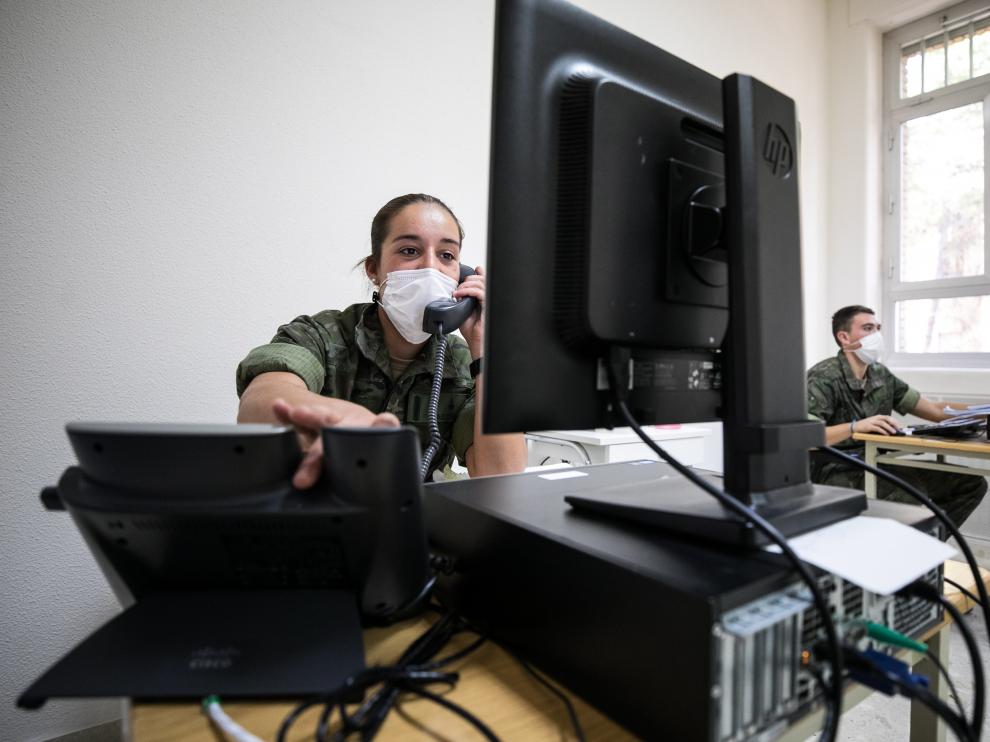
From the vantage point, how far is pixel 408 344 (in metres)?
1.27

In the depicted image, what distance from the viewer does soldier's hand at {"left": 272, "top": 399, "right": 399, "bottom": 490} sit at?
44 cm

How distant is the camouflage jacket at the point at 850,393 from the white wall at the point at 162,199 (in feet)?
6.58

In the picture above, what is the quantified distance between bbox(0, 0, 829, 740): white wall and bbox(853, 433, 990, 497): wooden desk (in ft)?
6.30

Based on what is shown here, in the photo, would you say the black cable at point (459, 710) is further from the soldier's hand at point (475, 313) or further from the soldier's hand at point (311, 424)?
the soldier's hand at point (475, 313)

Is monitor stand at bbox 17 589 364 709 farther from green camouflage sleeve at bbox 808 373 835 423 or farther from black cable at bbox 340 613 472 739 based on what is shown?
green camouflage sleeve at bbox 808 373 835 423

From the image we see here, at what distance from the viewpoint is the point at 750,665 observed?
1.21ft

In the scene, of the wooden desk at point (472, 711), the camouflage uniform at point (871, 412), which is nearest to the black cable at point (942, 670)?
the wooden desk at point (472, 711)

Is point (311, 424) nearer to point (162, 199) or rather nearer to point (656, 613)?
point (656, 613)

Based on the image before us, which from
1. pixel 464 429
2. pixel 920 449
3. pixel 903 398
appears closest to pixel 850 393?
pixel 903 398

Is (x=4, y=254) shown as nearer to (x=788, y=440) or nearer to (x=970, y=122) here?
(x=788, y=440)

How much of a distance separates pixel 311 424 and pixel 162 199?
1.27m

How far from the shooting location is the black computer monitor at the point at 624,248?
0.50m

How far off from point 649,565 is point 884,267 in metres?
4.01

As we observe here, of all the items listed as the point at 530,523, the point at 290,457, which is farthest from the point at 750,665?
the point at 290,457
